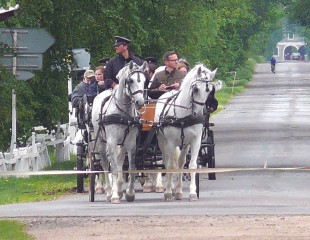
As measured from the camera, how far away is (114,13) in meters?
27.7

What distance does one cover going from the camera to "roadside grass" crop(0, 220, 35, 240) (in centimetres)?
1431

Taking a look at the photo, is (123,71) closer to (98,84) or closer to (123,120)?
(123,120)

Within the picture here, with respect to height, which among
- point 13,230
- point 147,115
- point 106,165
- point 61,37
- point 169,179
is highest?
point 61,37

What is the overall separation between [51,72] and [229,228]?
14615mm

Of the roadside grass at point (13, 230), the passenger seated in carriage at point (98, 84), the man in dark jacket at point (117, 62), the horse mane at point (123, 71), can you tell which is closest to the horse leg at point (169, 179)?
the horse mane at point (123, 71)

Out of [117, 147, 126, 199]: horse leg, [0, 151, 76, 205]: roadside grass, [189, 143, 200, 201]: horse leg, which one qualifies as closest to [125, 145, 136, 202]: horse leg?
[117, 147, 126, 199]: horse leg

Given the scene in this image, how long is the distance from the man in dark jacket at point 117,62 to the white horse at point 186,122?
1040 millimetres

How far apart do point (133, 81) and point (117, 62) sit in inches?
52.6

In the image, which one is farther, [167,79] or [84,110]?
[84,110]

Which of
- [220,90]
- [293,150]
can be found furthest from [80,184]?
[220,90]

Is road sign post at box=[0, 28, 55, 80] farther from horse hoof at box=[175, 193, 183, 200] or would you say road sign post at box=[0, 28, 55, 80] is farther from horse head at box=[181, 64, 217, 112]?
horse hoof at box=[175, 193, 183, 200]

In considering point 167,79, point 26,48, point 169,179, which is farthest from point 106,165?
point 26,48

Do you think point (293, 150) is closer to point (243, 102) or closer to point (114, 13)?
point (114, 13)

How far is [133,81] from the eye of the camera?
18984 mm
